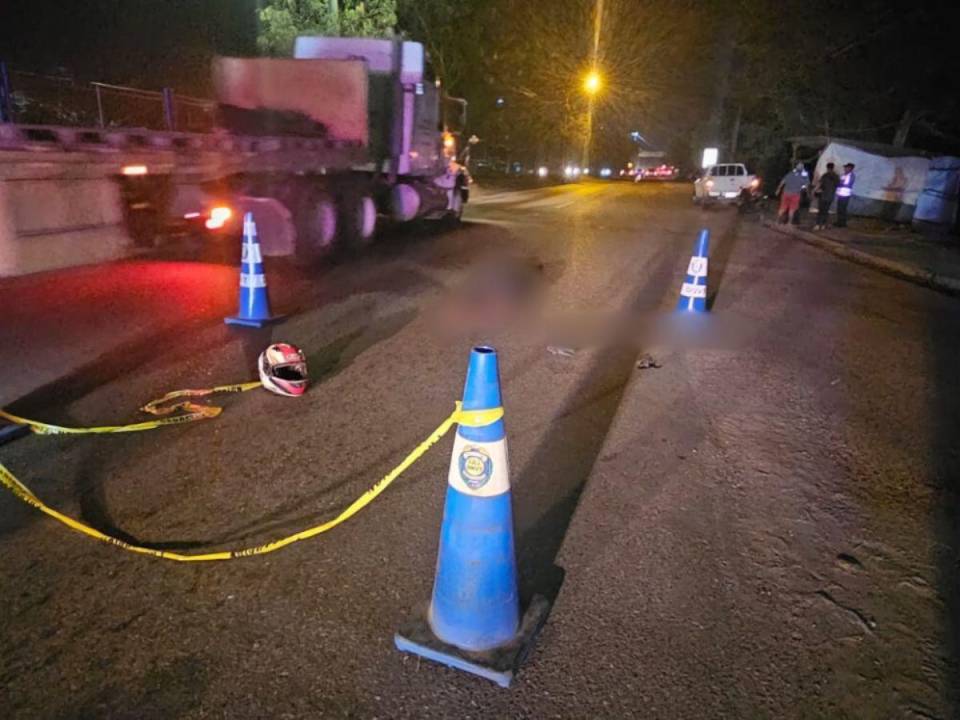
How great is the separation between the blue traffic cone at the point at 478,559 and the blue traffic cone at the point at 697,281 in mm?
6060

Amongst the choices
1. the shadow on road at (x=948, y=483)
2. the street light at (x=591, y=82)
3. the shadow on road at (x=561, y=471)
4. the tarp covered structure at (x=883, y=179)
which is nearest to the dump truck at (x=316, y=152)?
the shadow on road at (x=561, y=471)

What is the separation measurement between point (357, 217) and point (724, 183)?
2001cm

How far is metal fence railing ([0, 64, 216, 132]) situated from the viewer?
11164 mm

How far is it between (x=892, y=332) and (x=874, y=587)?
228 inches

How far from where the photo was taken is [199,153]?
915 centimetres

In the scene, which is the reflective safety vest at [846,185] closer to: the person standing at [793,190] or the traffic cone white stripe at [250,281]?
the person standing at [793,190]

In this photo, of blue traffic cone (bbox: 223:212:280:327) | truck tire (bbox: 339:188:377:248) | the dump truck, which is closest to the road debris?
blue traffic cone (bbox: 223:212:280:327)

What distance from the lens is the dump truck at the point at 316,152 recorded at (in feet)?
31.2

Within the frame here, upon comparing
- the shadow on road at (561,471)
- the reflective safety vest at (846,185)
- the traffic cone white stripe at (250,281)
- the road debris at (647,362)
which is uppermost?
the reflective safety vest at (846,185)

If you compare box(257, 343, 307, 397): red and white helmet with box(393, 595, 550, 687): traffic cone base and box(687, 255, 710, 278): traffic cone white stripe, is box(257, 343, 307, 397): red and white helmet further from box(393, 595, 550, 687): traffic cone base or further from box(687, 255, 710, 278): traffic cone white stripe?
box(687, 255, 710, 278): traffic cone white stripe

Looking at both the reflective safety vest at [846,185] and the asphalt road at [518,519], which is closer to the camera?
the asphalt road at [518,519]

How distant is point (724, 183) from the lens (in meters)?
28.3

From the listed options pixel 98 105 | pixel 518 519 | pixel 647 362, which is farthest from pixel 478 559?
pixel 98 105

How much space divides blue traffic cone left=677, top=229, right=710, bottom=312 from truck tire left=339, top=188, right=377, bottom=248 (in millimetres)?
6180
